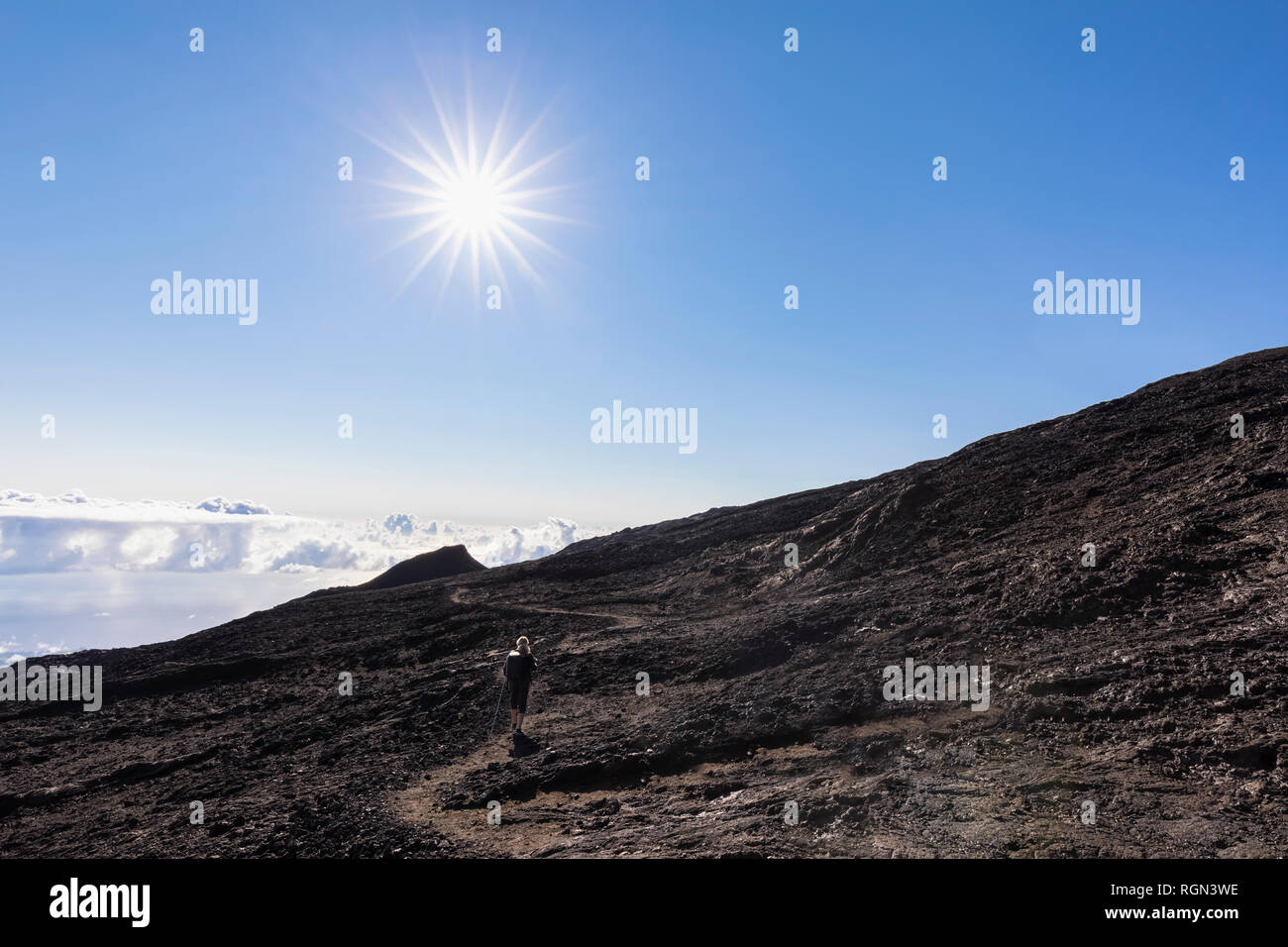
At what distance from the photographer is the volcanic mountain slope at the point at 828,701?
8.02 metres

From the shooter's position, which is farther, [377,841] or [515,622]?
[515,622]

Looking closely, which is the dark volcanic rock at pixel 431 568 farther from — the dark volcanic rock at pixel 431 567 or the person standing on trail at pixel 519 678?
the person standing on trail at pixel 519 678

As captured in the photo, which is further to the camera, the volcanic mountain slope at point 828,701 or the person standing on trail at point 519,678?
the person standing on trail at point 519,678

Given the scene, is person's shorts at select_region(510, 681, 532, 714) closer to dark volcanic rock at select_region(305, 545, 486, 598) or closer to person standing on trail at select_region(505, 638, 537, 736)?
person standing on trail at select_region(505, 638, 537, 736)

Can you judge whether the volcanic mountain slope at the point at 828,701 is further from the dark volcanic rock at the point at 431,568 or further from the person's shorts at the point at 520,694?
the dark volcanic rock at the point at 431,568

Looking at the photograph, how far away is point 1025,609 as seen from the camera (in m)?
13.9

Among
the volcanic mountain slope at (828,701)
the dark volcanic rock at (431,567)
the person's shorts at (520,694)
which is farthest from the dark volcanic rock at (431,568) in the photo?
the person's shorts at (520,694)

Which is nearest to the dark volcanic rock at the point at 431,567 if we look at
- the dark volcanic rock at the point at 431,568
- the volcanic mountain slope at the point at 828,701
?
the dark volcanic rock at the point at 431,568

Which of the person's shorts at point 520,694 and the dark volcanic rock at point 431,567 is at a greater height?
the dark volcanic rock at point 431,567

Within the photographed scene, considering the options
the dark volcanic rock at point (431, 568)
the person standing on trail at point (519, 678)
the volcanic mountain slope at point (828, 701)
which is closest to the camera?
the volcanic mountain slope at point (828, 701)

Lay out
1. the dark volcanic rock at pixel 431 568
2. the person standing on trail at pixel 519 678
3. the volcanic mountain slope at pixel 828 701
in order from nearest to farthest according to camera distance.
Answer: the volcanic mountain slope at pixel 828 701 < the person standing on trail at pixel 519 678 < the dark volcanic rock at pixel 431 568
